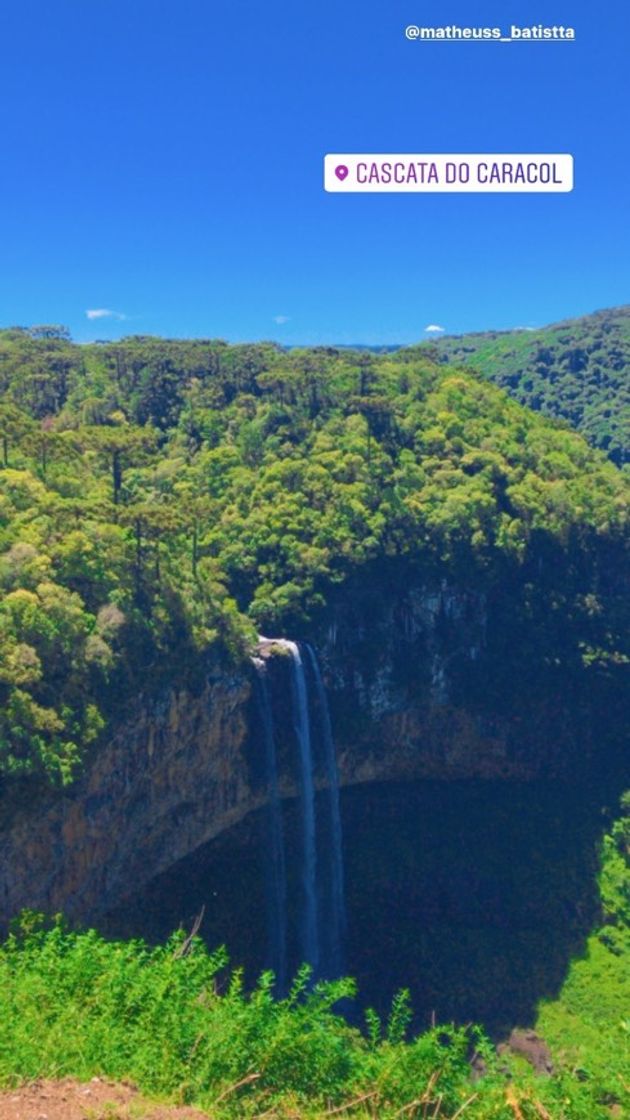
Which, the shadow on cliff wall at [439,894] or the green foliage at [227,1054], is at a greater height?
the green foliage at [227,1054]

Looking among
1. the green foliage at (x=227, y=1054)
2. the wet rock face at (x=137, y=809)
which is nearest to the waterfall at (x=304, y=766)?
the wet rock face at (x=137, y=809)

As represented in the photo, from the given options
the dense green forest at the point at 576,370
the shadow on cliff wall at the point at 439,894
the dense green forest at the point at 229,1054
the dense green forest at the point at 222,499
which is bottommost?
the shadow on cliff wall at the point at 439,894

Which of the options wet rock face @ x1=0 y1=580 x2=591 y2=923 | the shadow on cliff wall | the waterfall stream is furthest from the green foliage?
the waterfall stream

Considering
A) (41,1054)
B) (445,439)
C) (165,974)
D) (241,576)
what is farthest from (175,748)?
(445,439)

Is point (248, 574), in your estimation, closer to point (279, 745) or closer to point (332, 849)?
point (279, 745)

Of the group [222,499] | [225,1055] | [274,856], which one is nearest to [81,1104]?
[225,1055]

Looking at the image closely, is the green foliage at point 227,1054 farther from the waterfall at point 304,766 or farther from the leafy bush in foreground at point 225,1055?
the waterfall at point 304,766

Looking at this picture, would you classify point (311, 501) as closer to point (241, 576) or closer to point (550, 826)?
point (241, 576)
